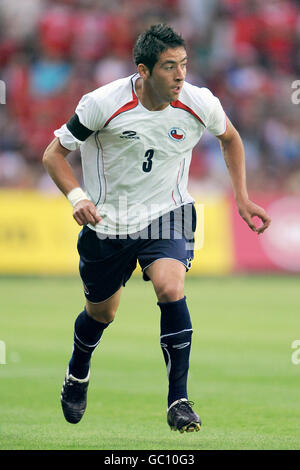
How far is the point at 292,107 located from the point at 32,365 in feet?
38.4

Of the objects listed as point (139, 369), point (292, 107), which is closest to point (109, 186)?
point (139, 369)

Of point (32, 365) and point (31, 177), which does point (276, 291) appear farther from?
point (32, 365)

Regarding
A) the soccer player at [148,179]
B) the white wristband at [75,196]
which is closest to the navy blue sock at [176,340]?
the soccer player at [148,179]

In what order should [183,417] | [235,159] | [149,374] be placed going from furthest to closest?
[149,374]
[235,159]
[183,417]

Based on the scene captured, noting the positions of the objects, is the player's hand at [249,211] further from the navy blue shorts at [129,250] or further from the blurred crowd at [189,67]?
the blurred crowd at [189,67]

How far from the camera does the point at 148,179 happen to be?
6402mm

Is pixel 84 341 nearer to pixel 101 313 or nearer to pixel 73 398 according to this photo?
pixel 101 313

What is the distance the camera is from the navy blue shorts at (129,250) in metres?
6.32

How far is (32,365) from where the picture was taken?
9141 millimetres

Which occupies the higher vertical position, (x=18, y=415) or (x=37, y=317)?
(x=18, y=415)

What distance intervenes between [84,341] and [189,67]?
1330 centimetres

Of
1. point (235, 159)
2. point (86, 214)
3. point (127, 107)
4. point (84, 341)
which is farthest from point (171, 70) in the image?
point (84, 341)

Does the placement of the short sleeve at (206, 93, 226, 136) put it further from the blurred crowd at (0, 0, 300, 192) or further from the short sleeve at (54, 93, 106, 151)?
the blurred crowd at (0, 0, 300, 192)

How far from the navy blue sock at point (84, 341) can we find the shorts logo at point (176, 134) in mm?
1427
